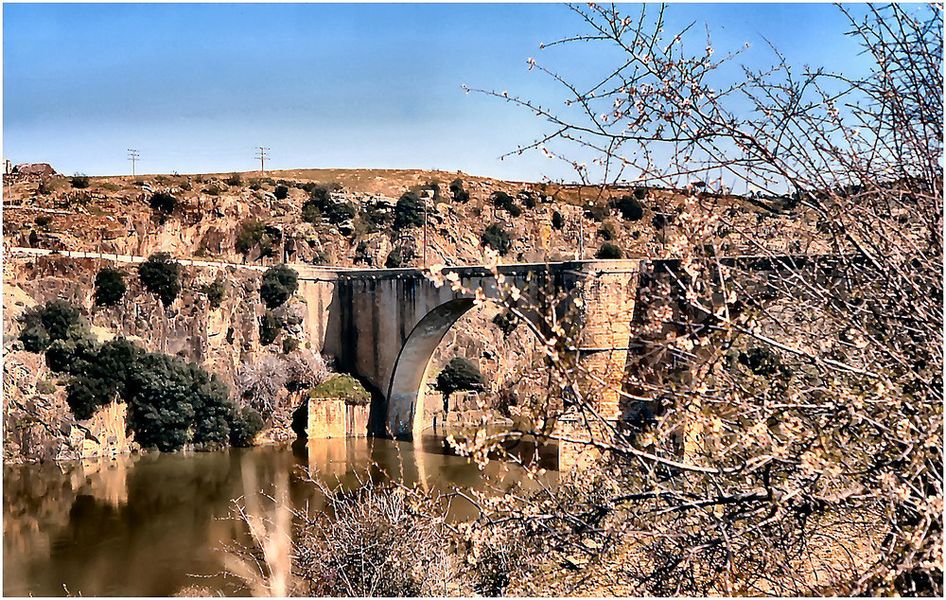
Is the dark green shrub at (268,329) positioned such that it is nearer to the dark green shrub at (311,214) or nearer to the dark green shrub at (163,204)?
the dark green shrub at (311,214)

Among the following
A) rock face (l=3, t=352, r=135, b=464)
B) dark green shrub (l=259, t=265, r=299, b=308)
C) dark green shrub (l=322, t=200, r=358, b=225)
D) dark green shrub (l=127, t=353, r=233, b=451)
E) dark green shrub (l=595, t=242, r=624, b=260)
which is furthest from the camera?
dark green shrub (l=322, t=200, r=358, b=225)

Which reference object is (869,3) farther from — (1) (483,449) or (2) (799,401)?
(1) (483,449)

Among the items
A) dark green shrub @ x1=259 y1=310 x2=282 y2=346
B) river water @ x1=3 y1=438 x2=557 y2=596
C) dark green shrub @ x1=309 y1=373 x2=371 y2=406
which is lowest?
river water @ x1=3 y1=438 x2=557 y2=596

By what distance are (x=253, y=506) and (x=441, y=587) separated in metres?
8.10

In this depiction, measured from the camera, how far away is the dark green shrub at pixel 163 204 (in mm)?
28469

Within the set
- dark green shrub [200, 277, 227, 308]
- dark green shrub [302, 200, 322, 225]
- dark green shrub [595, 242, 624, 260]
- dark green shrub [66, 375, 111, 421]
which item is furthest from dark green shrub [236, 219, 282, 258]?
dark green shrub [66, 375, 111, 421]

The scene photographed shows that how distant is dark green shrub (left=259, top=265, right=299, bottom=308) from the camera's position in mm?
21688

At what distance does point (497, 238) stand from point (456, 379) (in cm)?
1027

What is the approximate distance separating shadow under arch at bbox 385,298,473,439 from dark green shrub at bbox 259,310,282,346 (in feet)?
9.66

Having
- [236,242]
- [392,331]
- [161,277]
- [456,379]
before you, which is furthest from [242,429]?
[236,242]

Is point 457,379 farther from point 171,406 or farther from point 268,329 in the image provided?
point 171,406

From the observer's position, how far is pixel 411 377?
21.5 m

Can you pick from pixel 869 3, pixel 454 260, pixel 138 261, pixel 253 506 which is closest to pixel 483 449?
pixel 869 3

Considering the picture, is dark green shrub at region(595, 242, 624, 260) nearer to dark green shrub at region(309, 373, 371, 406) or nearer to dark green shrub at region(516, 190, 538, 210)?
dark green shrub at region(516, 190, 538, 210)
